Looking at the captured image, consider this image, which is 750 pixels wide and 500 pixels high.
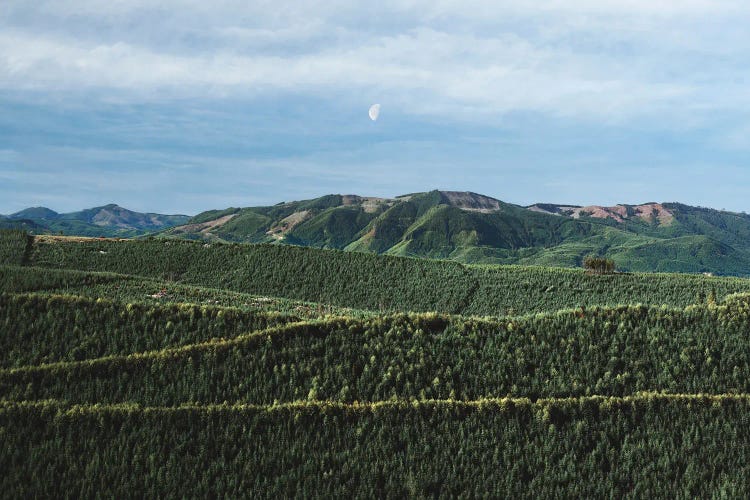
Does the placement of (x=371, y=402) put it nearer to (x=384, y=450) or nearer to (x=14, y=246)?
(x=384, y=450)

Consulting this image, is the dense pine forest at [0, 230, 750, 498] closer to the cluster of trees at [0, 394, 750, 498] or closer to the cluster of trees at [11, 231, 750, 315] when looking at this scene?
the cluster of trees at [0, 394, 750, 498]

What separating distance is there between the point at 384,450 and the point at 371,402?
2.74 meters

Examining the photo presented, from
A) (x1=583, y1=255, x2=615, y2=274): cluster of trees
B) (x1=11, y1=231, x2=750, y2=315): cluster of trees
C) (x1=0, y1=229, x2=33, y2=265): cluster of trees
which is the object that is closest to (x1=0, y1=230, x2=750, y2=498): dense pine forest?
(x1=11, y1=231, x2=750, y2=315): cluster of trees

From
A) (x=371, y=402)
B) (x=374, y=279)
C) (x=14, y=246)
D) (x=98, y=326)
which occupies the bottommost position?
(x=371, y=402)

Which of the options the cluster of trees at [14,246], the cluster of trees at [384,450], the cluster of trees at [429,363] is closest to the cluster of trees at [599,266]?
the cluster of trees at [429,363]

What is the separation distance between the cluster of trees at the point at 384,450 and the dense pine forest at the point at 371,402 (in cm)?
6

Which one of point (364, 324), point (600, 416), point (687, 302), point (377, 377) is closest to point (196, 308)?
point (364, 324)

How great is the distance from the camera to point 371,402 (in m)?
17.3

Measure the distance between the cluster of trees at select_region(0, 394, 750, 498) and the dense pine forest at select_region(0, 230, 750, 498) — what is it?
57 millimetres

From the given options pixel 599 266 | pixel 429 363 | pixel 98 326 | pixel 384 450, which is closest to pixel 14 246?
pixel 98 326

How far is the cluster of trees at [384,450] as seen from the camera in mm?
13203

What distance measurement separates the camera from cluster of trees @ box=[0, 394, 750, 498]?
13.2 m

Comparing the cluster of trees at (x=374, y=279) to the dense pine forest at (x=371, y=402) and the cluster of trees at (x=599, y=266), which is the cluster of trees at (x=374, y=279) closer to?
the cluster of trees at (x=599, y=266)

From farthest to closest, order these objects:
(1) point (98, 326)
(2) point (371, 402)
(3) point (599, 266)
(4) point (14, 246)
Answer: (3) point (599, 266)
(4) point (14, 246)
(1) point (98, 326)
(2) point (371, 402)
